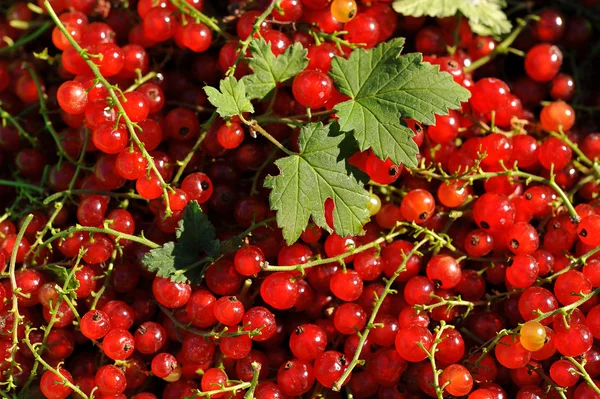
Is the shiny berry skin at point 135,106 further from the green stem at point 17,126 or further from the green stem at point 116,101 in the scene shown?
the green stem at point 17,126

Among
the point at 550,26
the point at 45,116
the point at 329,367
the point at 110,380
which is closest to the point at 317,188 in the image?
the point at 329,367

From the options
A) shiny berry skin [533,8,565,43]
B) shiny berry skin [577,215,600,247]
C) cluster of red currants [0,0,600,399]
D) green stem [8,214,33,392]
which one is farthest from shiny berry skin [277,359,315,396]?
shiny berry skin [533,8,565,43]

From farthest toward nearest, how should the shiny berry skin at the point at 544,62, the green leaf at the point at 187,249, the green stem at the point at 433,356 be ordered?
the shiny berry skin at the point at 544,62 < the green leaf at the point at 187,249 < the green stem at the point at 433,356

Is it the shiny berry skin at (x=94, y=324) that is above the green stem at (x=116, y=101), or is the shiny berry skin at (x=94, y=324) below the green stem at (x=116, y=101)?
below

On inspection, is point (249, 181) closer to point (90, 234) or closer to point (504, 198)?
point (90, 234)

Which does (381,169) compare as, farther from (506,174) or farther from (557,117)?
(557,117)

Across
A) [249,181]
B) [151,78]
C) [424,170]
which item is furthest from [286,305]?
[151,78]

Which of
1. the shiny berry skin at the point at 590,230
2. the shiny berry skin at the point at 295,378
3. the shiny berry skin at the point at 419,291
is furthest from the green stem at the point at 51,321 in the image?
the shiny berry skin at the point at 590,230
